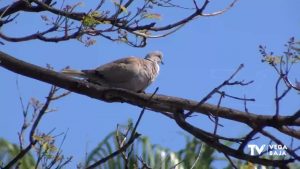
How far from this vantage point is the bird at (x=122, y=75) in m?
4.40

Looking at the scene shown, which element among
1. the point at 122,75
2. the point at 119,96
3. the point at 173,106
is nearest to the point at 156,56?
the point at 122,75

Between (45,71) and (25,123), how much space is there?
283 mm

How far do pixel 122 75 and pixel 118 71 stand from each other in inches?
1.5

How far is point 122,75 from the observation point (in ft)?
14.8

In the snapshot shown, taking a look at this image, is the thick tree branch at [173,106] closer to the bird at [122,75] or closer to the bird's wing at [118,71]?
the bird at [122,75]

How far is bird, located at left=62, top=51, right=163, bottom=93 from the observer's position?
173 inches

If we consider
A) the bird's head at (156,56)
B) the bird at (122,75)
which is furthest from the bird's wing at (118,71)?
the bird's head at (156,56)

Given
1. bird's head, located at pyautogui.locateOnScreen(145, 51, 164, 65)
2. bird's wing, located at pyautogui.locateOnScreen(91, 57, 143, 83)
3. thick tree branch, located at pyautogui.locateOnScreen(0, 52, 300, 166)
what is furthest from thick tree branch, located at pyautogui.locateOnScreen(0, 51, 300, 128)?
bird's head, located at pyautogui.locateOnScreen(145, 51, 164, 65)

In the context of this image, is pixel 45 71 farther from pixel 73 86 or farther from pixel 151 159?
pixel 151 159

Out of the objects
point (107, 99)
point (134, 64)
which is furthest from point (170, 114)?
point (134, 64)

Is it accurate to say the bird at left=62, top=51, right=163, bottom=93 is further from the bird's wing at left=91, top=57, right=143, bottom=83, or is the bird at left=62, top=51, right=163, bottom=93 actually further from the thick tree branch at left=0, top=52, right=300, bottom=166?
the thick tree branch at left=0, top=52, right=300, bottom=166

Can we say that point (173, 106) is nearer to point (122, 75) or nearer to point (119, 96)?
point (119, 96)

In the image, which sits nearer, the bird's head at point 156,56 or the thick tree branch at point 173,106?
the thick tree branch at point 173,106

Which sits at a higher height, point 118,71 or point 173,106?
point 118,71
